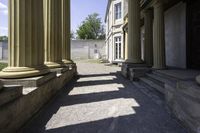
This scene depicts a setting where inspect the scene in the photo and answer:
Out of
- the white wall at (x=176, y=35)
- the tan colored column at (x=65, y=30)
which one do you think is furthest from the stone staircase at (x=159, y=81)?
the tan colored column at (x=65, y=30)

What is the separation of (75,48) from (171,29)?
30.7m

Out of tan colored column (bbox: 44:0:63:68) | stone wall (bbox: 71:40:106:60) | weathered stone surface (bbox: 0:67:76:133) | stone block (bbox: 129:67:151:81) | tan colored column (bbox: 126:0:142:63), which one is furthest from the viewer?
stone wall (bbox: 71:40:106:60)

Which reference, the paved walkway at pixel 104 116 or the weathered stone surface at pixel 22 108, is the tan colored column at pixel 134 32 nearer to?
the paved walkway at pixel 104 116

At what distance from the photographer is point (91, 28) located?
6444cm

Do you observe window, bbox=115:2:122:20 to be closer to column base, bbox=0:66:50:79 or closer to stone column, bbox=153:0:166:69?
stone column, bbox=153:0:166:69

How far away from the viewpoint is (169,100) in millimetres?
4977

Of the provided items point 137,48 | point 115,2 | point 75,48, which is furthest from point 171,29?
point 75,48

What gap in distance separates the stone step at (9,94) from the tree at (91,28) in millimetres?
60008

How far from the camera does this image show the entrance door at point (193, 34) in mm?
9406

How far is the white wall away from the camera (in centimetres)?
1066

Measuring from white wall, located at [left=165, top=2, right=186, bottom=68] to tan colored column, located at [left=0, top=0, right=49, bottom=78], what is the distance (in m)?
7.63

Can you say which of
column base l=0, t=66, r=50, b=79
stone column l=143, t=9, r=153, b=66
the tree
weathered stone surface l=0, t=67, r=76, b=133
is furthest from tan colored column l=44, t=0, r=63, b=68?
the tree

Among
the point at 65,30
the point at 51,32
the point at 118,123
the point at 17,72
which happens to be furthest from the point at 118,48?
the point at 118,123

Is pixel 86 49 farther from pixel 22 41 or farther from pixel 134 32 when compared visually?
pixel 22 41
